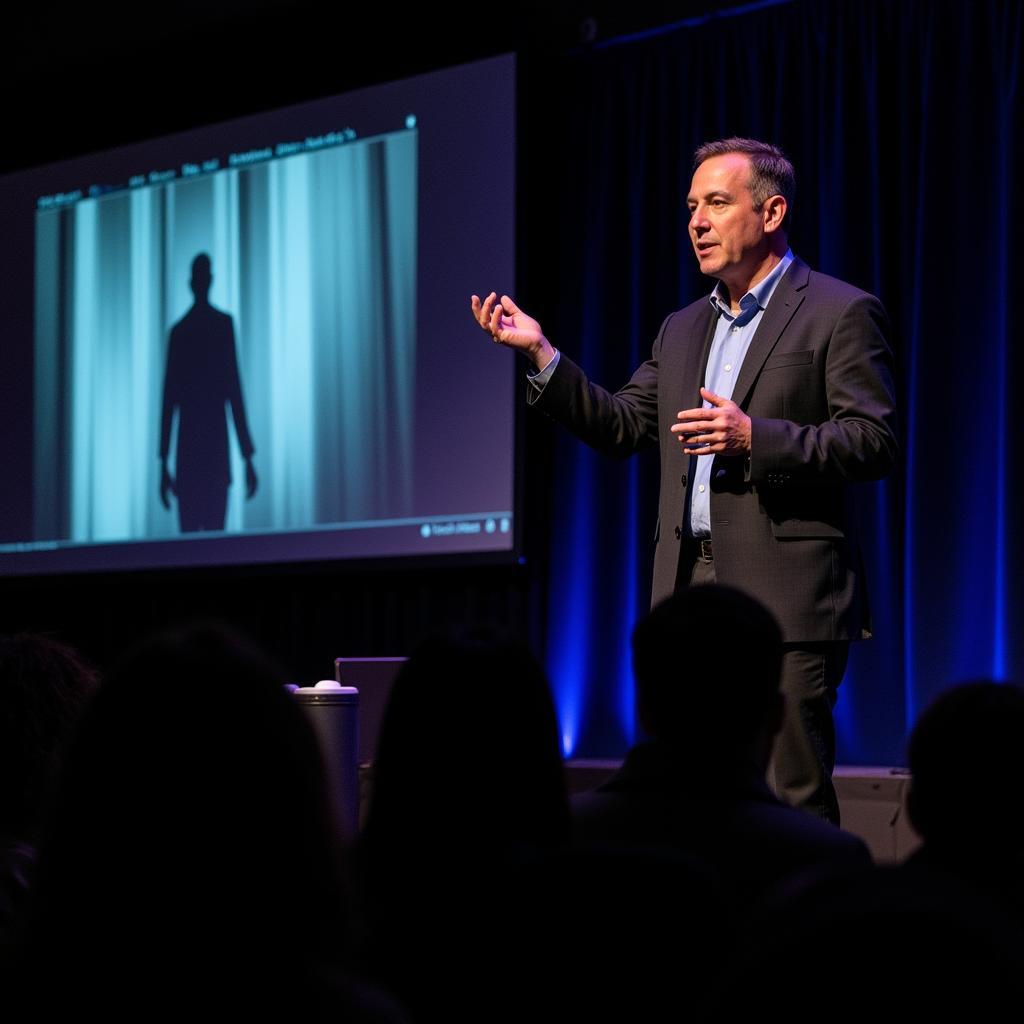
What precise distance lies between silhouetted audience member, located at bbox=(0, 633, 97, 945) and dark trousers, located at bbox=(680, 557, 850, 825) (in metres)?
1.17

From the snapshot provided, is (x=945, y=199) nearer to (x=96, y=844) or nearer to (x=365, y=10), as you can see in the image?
(x=365, y=10)

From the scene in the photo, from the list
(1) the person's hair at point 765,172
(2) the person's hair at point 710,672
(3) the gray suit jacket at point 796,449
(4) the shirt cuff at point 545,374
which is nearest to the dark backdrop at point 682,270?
(1) the person's hair at point 765,172

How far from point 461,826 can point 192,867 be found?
0.44m

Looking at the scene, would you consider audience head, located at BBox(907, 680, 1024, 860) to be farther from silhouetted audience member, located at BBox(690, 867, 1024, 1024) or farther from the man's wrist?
the man's wrist

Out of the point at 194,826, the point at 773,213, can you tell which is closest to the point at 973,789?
the point at 194,826

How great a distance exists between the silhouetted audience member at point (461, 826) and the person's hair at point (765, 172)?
5.77ft

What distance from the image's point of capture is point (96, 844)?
2.49ft

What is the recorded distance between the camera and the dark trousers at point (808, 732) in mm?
2404

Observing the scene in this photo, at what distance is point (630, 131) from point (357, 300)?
45.3 inches

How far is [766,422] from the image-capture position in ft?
7.95

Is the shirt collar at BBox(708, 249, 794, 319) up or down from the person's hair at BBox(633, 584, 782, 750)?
up

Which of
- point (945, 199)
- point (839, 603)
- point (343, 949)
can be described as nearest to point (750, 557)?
point (839, 603)

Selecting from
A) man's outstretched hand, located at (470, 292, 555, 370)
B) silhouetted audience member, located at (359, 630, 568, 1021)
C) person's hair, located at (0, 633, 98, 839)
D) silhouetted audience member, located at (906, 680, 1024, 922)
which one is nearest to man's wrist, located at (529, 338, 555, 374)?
man's outstretched hand, located at (470, 292, 555, 370)

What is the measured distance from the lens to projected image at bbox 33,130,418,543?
4859 mm
